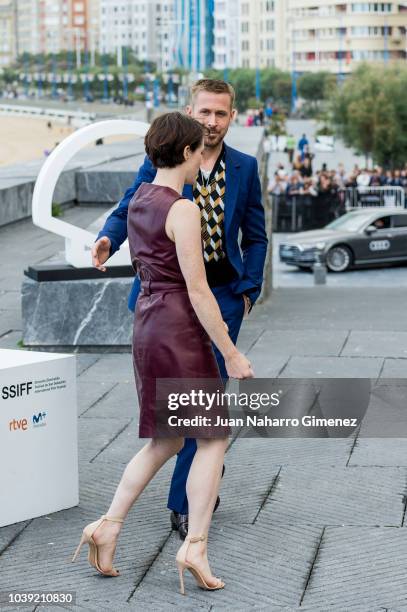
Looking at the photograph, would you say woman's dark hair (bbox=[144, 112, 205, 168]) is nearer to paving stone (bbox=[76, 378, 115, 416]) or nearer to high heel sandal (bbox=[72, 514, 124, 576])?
high heel sandal (bbox=[72, 514, 124, 576])

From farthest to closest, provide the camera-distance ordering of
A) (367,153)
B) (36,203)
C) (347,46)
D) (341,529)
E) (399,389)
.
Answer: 1. (347,46)
2. (367,153)
3. (36,203)
4. (399,389)
5. (341,529)

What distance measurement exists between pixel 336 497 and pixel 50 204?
3586 millimetres

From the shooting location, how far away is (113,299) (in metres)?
8.12

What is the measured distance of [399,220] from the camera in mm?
27500

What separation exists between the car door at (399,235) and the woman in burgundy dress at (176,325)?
2345cm

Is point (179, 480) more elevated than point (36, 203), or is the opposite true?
point (36, 203)

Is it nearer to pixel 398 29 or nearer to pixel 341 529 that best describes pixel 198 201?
pixel 341 529

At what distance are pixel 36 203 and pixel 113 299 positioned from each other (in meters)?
0.75

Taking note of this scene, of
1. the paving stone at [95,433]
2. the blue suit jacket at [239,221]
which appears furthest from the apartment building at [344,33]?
the blue suit jacket at [239,221]

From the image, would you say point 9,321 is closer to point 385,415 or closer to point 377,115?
point 385,415

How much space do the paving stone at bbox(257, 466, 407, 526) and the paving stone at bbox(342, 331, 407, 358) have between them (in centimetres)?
255

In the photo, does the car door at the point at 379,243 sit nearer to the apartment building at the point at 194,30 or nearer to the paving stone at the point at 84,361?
the paving stone at the point at 84,361

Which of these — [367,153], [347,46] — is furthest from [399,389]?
[347,46]

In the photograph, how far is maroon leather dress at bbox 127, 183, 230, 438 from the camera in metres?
4.05
